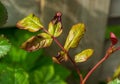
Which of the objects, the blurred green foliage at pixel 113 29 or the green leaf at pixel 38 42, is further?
the blurred green foliage at pixel 113 29

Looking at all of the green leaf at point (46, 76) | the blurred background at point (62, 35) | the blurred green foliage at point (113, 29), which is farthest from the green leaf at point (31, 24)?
the blurred green foliage at point (113, 29)

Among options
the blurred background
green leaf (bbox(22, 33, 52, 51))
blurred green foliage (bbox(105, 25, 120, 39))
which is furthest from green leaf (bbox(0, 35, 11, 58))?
blurred green foliage (bbox(105, 25, 120, 39))

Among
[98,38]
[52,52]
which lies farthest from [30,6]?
[98,38]

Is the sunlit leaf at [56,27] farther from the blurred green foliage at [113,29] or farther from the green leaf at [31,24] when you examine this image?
the blurred green foliage at [113,29]

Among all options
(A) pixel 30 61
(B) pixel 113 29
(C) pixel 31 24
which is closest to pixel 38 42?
(C) pixel 31 24

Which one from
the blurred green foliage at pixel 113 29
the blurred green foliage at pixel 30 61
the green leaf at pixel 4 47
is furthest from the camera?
the blurred green foliage at pixel 113 29

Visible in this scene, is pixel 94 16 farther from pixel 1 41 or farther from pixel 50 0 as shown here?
pixel 1 41

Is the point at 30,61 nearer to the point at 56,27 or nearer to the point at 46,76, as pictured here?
the point at 46,76

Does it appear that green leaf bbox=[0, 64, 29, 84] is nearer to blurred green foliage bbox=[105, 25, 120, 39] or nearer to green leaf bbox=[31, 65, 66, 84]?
green leaf bbox=[31, 65, 66, 84]

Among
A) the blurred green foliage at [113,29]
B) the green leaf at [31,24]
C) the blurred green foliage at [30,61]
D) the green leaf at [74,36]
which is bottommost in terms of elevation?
the blurred green foliage at [113,29]
